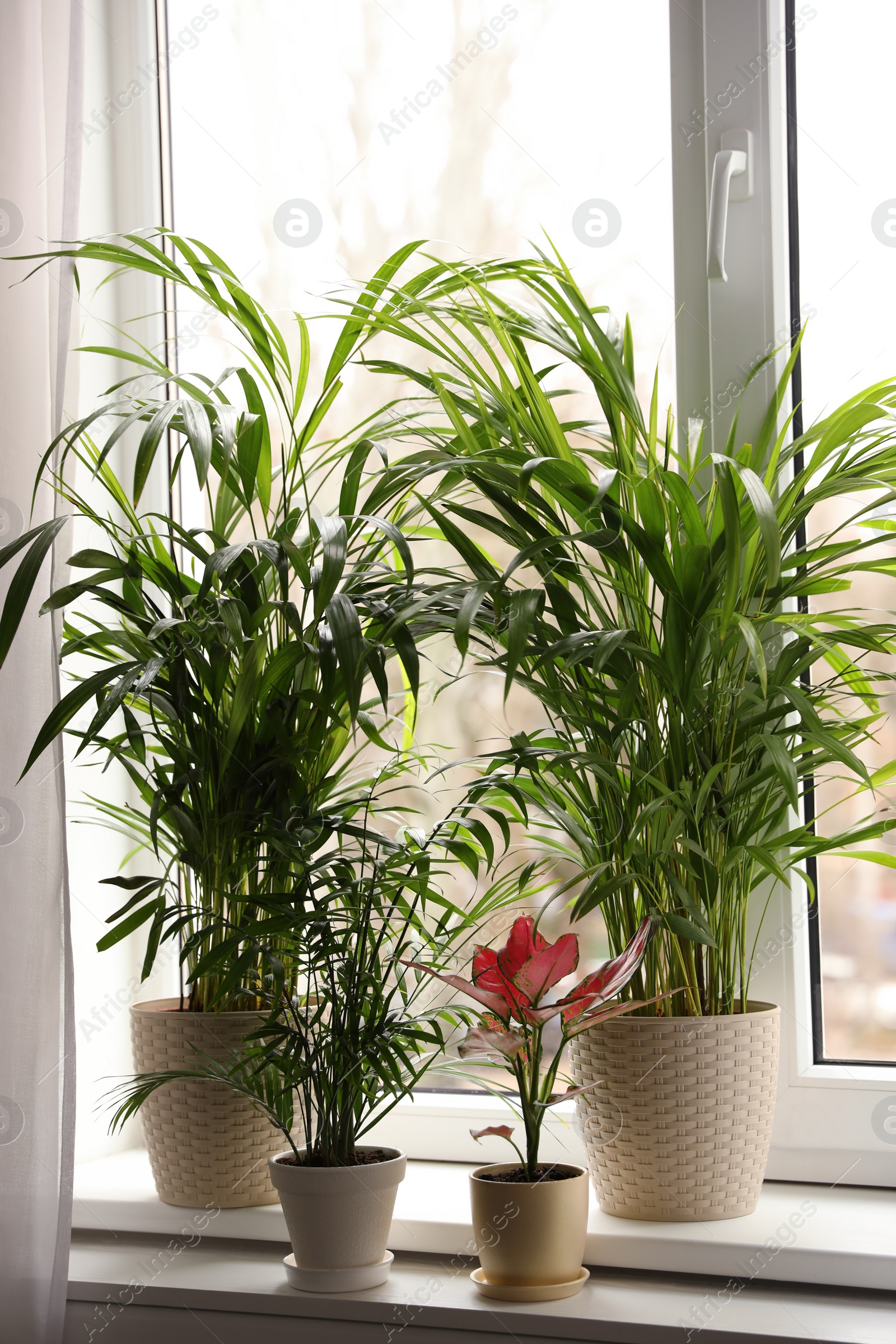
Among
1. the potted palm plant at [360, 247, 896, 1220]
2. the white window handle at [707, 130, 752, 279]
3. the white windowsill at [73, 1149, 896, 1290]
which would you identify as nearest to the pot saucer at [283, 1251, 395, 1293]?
the white windowsill at [73, 1149, 896, 1290]

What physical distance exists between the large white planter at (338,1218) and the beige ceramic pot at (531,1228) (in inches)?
3.9

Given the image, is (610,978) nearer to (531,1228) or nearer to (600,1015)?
(600,1015)

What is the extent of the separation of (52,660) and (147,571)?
0.54 ft

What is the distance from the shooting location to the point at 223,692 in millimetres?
Answer: 1233

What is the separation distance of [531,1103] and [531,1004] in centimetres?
10

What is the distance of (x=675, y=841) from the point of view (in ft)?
3.63

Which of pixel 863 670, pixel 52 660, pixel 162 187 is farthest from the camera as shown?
pixel 162 187

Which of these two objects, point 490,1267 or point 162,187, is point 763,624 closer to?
point 490,1267

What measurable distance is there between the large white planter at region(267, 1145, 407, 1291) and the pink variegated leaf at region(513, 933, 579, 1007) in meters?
0.24

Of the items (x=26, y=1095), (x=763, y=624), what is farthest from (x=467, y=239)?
(x=26, y=1095)

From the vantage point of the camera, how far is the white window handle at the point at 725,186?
54.8 inches

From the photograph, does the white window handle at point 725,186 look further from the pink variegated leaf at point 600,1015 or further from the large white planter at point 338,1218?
the large white planter at point 338,1218

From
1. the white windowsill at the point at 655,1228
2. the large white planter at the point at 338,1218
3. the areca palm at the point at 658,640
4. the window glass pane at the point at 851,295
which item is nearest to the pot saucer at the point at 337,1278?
the large white planter at the point at 338,1218

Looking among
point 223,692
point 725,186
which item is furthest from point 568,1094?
point 725,186
